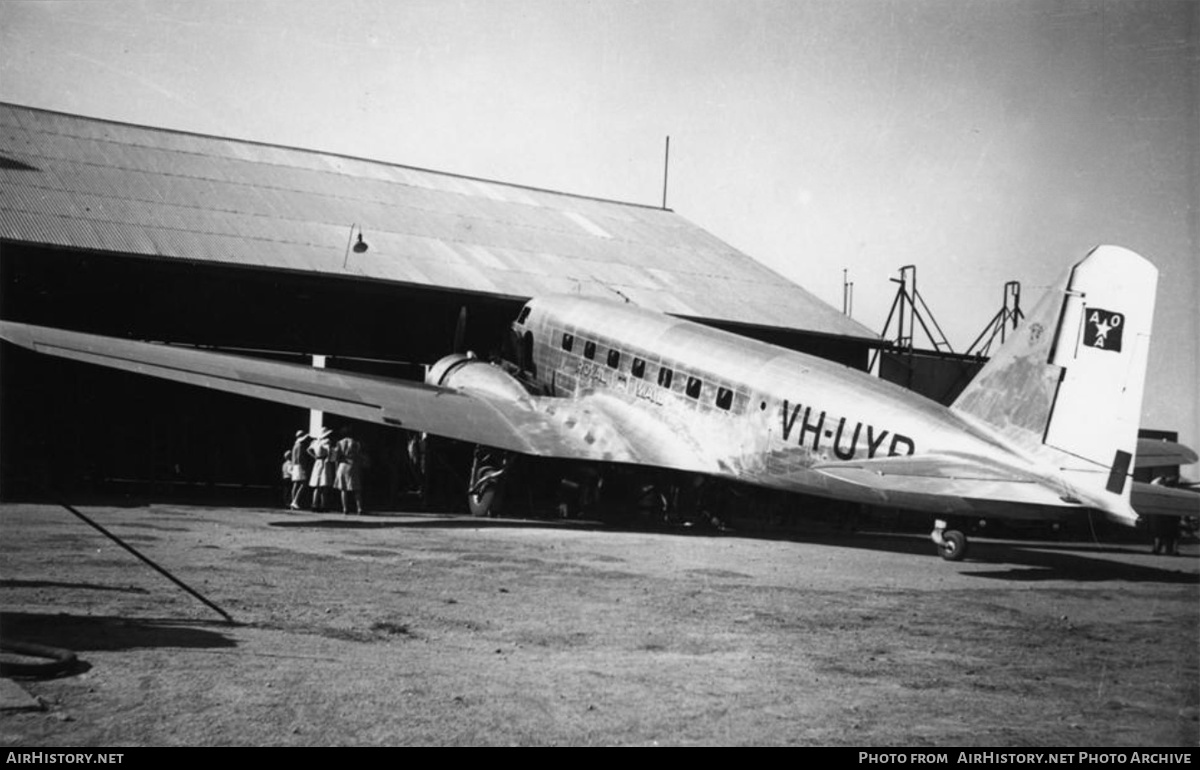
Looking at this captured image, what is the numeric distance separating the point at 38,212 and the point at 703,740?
22549mm

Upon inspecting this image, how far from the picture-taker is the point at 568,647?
296 inches

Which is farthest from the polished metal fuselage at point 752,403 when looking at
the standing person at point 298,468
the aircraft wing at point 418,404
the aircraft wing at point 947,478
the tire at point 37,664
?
the tire at point 37,664

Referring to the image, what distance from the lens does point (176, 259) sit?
22.6m

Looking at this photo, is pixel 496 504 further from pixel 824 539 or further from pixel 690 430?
pixel 824 539

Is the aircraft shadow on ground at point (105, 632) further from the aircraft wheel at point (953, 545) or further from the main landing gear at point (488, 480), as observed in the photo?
the main landing gear at point (488, 480)

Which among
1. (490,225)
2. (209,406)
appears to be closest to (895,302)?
(490,225)

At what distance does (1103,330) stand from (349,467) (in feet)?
45.0

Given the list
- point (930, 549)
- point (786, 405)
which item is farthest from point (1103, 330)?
point (930, 549)

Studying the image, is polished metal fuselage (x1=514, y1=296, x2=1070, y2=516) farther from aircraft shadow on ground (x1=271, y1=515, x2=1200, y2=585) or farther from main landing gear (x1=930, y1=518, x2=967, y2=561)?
aircraft shadow on ground (x1=271, y1=515, x2=1200, y2=585)

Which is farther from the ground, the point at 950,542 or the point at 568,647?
the point at 950,542

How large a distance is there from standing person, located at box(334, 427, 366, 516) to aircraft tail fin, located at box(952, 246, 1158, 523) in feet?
39.9

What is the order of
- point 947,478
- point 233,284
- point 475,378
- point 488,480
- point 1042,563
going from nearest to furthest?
point 947,478 < point 1042,563 < point 488,480 < point 475,378 < point 233,284

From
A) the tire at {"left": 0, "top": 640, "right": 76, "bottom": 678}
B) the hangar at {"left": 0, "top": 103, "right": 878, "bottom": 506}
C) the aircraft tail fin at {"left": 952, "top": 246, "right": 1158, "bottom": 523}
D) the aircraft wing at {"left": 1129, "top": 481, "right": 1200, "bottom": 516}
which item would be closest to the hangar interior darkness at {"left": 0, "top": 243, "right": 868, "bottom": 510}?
the hangar at {"left": 0, "top": 103, "right": 878, "bottom": 506}

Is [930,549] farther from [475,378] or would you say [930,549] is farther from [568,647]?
[568,647]
